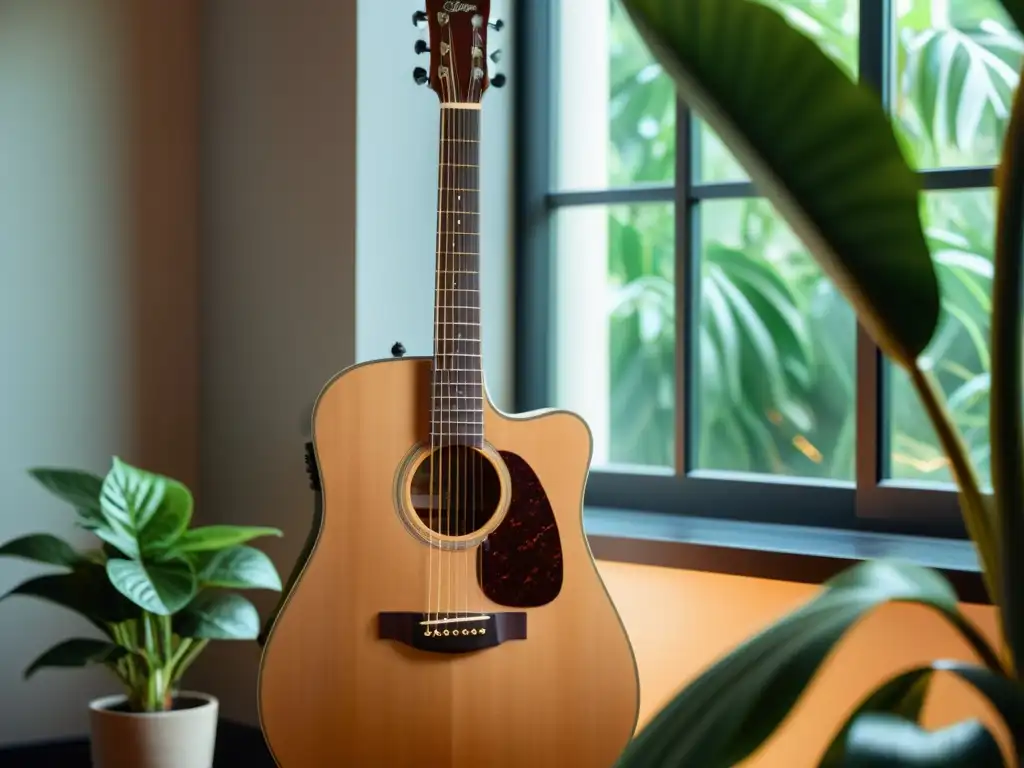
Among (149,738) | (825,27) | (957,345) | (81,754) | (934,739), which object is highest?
(825,27)

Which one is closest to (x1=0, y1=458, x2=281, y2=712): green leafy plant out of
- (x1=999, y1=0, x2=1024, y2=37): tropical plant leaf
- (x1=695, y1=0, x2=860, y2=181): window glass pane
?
(x1=695, y1=0, x2=860, y2=181): window glass pane

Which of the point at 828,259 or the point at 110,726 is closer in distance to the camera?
the point at 828,259

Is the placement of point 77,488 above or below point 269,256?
below

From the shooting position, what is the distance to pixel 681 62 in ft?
2.43

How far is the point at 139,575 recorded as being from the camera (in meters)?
1.62

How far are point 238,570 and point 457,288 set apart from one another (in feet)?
1.70

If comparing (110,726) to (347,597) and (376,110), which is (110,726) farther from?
(376,110)

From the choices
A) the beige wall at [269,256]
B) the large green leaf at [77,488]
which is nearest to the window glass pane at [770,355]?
the beige wall at [269,256]

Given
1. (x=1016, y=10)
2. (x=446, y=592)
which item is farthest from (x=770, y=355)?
(x=1016, y=10)

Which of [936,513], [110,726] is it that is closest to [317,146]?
[110,726]

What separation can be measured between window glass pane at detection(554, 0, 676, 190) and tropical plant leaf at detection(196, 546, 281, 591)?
3.15ft

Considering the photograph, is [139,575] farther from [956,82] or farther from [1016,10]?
[956,82]

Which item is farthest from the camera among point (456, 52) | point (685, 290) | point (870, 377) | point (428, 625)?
point (685, 290)

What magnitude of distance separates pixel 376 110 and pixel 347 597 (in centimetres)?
88
